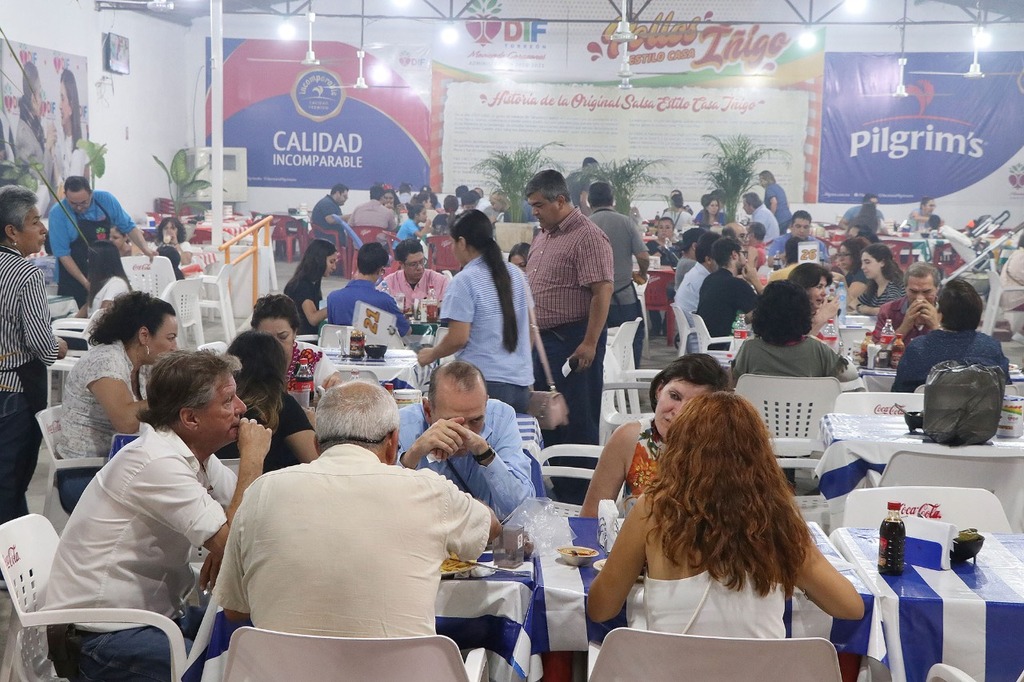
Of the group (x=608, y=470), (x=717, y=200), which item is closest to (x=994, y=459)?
(x=608, y=470)

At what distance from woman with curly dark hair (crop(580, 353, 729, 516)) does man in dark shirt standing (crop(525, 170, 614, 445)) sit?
2006 mm

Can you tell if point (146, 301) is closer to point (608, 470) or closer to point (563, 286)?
point (608, 470)

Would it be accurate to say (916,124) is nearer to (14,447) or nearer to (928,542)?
(14,447)

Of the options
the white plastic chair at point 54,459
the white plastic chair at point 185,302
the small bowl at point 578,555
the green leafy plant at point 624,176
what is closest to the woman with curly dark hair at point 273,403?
the white plastic chair at point 54,459

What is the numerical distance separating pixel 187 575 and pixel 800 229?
9882 mm

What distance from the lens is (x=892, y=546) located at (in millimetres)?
2393

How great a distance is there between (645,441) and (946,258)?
12.3 m

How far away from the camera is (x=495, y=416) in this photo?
3.15 meters

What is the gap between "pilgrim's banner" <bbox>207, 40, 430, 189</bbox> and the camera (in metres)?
15.1

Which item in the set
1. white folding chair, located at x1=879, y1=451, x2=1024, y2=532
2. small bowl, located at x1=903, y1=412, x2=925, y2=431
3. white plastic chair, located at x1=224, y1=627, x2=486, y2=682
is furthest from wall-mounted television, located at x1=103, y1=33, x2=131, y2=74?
white plastic chair, located at x1=224, y1=627, x2=486, y2=682

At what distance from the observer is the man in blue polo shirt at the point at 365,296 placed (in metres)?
5.88

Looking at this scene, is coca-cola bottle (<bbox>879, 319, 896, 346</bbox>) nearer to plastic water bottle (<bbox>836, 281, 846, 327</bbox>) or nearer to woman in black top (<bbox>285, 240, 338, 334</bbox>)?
plastic water bottle (<bbox>836, 281, 846, 327</bbox>)

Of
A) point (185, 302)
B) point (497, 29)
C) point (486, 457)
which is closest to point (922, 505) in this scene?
point (486, 457)

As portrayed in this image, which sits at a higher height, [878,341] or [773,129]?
[773,129]
